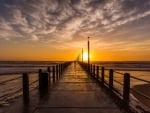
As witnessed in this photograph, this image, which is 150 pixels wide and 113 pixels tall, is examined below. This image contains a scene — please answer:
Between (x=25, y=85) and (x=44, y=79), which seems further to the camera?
(x=44, y=79)

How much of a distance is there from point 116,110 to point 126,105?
541 millimetres

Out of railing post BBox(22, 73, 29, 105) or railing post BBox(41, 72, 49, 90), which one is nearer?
railing post BBox(22, 73, 29, 105)

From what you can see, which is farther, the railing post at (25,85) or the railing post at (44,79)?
the railing post at (44,79)

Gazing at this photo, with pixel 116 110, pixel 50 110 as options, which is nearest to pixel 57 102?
pixel 50 110

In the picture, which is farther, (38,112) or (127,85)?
(127,85)

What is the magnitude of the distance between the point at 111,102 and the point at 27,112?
3.45 m

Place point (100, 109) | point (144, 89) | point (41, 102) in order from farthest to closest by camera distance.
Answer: point (144, 89) < point (41, 102) < point (100, 109)

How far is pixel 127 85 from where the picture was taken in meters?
7.57

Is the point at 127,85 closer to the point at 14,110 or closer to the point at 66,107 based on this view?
the point at 66,107

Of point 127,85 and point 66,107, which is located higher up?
point 127,85

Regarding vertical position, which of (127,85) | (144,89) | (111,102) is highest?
(127,85)

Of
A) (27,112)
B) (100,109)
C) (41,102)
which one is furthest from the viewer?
(41,102)

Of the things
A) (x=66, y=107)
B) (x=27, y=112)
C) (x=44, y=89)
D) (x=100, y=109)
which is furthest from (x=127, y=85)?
(x=44, y=89)

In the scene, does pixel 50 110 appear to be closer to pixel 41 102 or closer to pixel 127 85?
pixel 41 102
